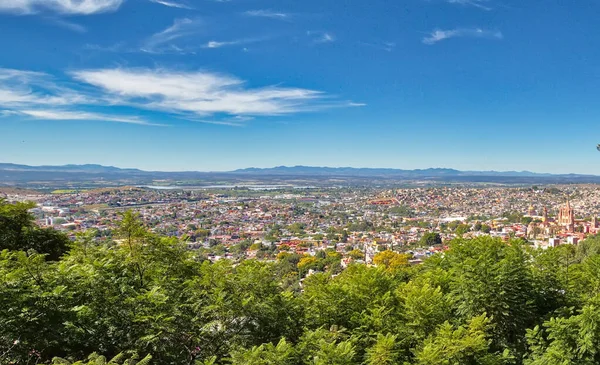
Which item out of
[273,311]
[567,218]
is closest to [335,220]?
[567,218]

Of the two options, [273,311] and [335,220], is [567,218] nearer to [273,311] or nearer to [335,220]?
[335,220]

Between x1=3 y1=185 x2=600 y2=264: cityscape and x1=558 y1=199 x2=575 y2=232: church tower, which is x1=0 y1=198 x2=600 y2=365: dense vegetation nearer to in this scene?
x1=3 y1=185 x2=600 y2=264: cityscape

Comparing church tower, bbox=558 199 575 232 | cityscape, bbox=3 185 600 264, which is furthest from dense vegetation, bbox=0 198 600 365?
church tower, bbox=558 199 575 232

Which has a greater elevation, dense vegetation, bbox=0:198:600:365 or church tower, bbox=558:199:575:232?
dense vegetation, bbox=0:198:600:365

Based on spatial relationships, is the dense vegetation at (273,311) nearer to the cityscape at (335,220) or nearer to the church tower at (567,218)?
the cityscape at (335,220)

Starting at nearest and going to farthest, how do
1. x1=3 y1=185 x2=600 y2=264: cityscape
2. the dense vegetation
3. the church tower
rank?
1. the dense vegetation
2. x1=3 y1=185 x2=600 y2=264: cityscape
3. the church tower

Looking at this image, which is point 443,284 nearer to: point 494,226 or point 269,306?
point 269,306

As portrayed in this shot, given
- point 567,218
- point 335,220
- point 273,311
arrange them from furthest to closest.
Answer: point 335,220, point 567,218, point 273,311

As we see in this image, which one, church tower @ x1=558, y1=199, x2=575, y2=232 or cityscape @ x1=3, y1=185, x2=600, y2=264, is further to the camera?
church tower @ x1=558, y1=199, x2=575, y2=232
